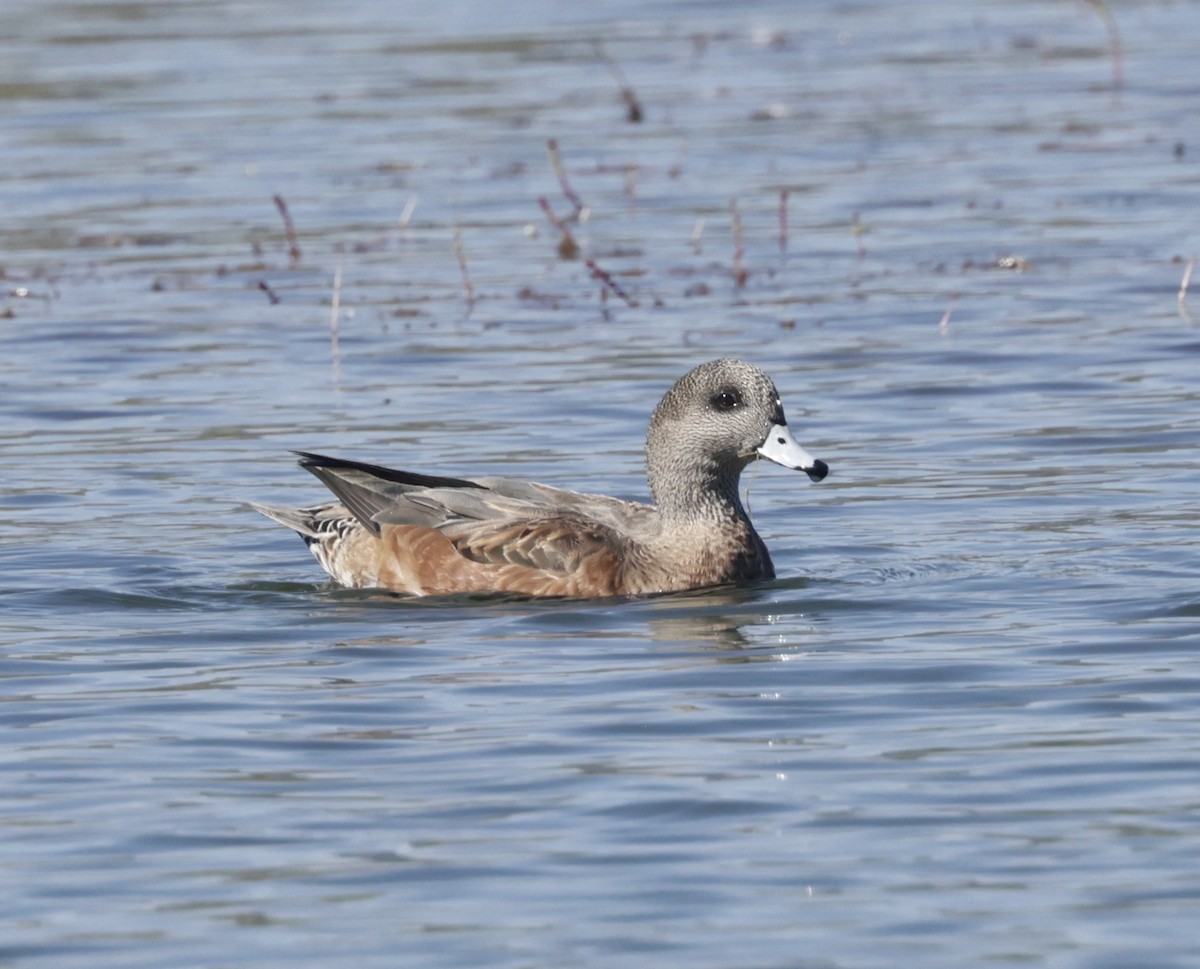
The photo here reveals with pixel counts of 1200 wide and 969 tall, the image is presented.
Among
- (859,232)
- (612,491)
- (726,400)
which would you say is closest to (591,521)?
(726,400)

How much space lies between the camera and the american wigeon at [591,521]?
9.77m

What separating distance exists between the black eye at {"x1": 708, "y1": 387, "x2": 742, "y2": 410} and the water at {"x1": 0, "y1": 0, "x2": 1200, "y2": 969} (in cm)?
73

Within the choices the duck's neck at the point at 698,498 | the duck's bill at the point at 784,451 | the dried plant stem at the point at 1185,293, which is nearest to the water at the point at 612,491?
the dried plant stem at the point at 1185,293

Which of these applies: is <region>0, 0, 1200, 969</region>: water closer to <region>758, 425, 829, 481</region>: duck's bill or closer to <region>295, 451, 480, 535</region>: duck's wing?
<region>295, 451, 480, 535</region>: duck's wing

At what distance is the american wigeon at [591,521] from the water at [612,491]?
183 millimetres

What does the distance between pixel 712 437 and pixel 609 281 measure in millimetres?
5471

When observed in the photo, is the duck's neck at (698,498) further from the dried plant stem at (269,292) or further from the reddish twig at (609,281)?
the dried plant stem at (269,292)

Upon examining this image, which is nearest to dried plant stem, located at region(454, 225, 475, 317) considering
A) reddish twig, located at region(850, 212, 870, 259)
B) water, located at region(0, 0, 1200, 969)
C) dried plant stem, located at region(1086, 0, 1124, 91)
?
water, located at region(0, 0, 1200, 969)

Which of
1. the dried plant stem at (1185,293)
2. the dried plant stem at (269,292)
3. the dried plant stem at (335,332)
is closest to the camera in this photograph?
the dried plant stem at (335,332)

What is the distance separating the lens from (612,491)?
38.5ft

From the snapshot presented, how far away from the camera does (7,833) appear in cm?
676

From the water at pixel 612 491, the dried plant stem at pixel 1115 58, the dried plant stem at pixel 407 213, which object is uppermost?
the dried plant stem at pixel 1115 58

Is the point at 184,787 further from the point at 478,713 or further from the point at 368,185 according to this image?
the point at 368,185

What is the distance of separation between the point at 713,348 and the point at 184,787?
7.82 m
